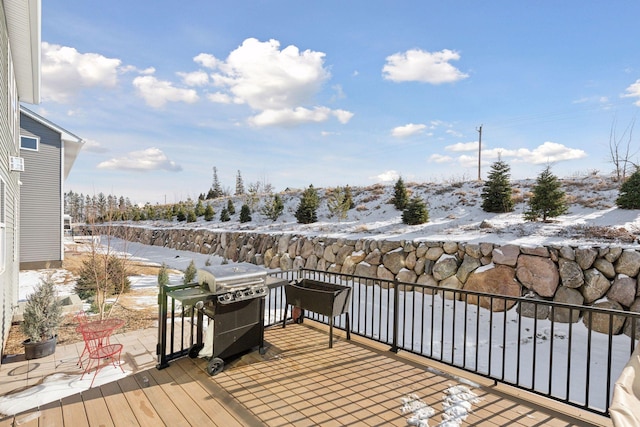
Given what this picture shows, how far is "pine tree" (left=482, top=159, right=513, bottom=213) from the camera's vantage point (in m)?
9.21

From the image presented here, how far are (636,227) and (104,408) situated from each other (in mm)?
8873

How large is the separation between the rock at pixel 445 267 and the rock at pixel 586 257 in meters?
1.99

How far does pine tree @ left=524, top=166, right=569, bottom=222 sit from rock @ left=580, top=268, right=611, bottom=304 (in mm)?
2670

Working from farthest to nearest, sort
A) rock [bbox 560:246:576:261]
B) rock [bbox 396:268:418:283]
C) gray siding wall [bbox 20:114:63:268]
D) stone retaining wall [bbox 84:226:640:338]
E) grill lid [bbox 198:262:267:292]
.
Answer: gray siding wall [bbox 20:114:63:268] → rock [bbox 396:268:418:283] → rock [bbox 560:246:576:261] → stone retaining wall [bbox 84:226:640:338] → grill lid [bbox 198:262:267:292]

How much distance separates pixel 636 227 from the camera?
638 cm

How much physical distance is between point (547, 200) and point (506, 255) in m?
2.79

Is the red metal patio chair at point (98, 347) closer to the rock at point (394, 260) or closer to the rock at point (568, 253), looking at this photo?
the rock at point (394, 260)

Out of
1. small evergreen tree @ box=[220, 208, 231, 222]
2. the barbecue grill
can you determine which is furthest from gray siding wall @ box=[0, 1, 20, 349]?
small evergreen tree @ box=[220, 208, 231, 222]

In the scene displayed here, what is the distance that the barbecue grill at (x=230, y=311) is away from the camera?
10.1 ft

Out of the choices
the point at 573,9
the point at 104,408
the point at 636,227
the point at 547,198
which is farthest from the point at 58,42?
the point at 636,227

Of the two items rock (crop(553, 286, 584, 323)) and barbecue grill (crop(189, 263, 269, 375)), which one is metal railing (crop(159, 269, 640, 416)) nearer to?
rock (crop(553, 286, 584, 323))

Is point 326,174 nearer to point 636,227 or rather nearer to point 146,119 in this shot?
point 146,119

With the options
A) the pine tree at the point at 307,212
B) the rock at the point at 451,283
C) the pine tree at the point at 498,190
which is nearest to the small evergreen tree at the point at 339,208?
the pine tree at the point at 307,212

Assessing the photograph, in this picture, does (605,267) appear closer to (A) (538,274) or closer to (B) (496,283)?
(A) (538,274)
